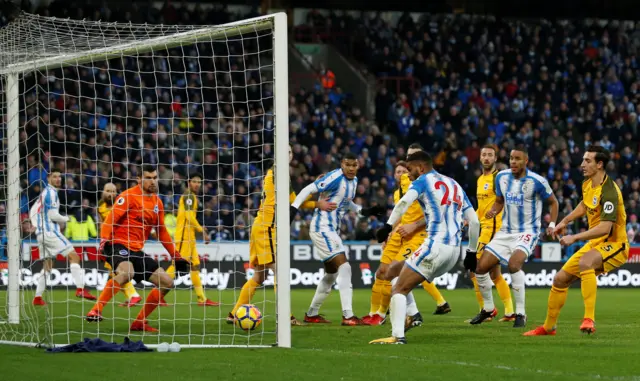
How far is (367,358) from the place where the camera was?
8.96 metres

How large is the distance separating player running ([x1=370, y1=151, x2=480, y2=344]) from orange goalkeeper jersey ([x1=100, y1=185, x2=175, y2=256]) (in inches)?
114

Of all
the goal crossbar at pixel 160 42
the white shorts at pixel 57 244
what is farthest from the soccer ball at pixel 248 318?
the white shorts at pixel 57 244

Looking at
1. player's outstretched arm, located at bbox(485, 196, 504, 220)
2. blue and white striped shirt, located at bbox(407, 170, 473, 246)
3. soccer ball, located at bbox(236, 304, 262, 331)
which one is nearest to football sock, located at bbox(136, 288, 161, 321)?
soccer ball, located at bbox(236, 304, 262, 331)

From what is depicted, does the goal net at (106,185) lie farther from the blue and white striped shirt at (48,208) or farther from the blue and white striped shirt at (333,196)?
the blue and white striped shirt at (333,196)

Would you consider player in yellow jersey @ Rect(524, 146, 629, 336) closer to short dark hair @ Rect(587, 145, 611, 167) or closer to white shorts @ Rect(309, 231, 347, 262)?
short dark hair @ Rect(587, 145, 611, 167)

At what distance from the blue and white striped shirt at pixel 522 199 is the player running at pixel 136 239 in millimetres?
4212

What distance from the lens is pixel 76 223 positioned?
2266 centimetres

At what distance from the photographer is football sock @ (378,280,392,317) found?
13.4 metres

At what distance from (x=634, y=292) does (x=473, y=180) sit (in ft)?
18.2

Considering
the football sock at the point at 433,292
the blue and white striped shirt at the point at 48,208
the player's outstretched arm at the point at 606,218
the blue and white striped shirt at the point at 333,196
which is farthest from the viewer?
the blue and white striped shirt at the point at 48,208

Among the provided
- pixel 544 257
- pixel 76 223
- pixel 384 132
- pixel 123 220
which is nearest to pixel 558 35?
pixel 384 132

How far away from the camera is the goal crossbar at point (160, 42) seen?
1066 cm

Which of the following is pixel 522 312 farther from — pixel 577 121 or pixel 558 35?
Result: pixel 558 35

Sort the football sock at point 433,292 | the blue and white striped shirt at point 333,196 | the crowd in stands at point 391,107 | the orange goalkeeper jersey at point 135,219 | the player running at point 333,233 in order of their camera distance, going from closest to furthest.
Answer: the orange goalkeeper jersey at point 135,219 < the player running at point 333,233 < the blue and white striped shirt at point 333,196 < the football sock at point 433,292 < the crowd in stands at point 391,107
